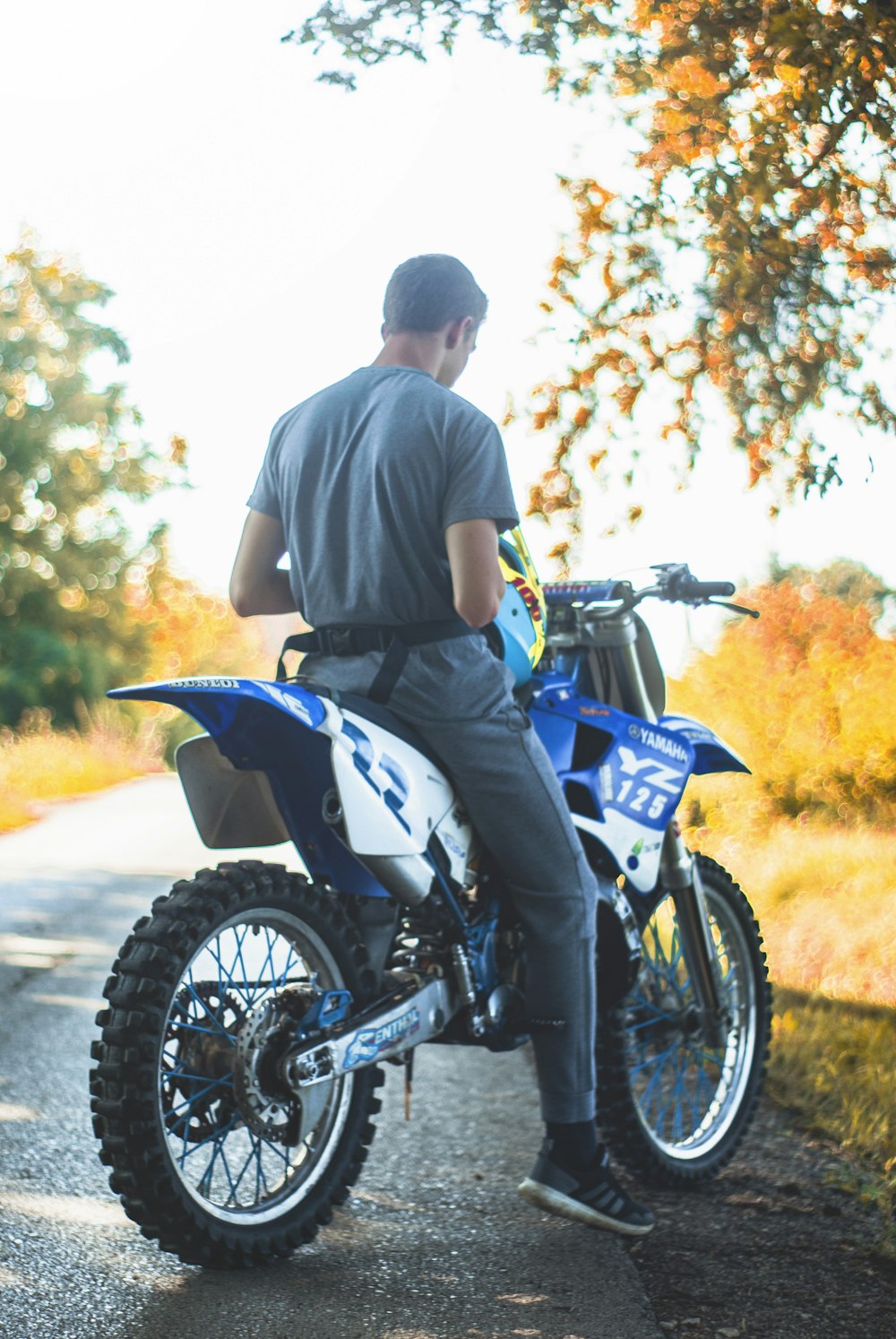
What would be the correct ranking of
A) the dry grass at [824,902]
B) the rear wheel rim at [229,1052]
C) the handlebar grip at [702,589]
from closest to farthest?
1. the rear wheel rim at [229,1052]
2. the handlebar grip at [702,589]
3. the dry grass at [824,902]

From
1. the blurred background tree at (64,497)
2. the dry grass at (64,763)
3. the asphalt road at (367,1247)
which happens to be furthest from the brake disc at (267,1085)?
the blurred background tree at (64,497)

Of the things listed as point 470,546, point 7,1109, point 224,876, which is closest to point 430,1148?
point 7,1109

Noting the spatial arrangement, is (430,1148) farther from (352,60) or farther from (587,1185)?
(352,60)

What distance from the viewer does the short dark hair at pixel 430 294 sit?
354cm

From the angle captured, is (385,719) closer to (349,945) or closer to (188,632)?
(349,945)

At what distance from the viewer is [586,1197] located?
3479 millimetres

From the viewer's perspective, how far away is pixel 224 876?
310cm

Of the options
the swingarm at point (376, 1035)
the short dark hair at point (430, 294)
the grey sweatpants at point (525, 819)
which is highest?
the short dark hair at point (430, 294)

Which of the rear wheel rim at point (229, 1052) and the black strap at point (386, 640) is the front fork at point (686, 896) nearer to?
the black strap at point (386, 640)

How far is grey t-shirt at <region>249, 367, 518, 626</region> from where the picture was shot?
331cm

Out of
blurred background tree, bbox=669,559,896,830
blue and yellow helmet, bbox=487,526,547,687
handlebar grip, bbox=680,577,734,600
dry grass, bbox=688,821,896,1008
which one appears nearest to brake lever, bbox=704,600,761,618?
handlebar grip, bbox=680,577,734,600

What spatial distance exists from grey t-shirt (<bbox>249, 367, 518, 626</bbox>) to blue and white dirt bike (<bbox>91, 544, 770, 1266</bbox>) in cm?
24

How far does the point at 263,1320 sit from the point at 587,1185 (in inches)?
36.2

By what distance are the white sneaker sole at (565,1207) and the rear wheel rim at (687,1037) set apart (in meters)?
0.52
